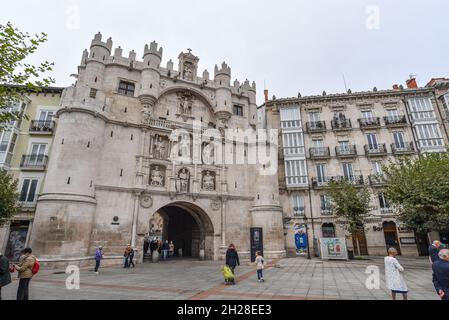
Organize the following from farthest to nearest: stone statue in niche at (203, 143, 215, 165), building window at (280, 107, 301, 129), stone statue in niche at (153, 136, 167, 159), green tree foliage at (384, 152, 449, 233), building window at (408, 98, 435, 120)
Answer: building window at (280, 107, 301, 129)
building window at (408, 98, 435, 120)
stone statue in niche at (203, 143, 215, 165)
stone statue in niche at (153, 136, 167, 159)
green tree foliage at (384, 152, 449, 233)

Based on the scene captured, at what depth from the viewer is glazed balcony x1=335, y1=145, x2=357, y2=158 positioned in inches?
1096

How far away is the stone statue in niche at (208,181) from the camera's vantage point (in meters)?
23.7

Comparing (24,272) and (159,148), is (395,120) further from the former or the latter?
(24,272)

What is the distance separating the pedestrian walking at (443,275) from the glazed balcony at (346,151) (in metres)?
24.4

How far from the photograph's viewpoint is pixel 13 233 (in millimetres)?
18109

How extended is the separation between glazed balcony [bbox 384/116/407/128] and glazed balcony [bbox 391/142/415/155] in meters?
2.41

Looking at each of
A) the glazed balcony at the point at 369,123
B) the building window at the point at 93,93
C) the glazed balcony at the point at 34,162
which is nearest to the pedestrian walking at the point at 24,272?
the glazed balcony at the point at 34,162

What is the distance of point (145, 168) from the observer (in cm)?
2134

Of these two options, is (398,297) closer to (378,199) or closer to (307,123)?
(378,199)

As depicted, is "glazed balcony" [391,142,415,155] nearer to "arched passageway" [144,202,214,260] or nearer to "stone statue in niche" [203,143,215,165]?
"stone statue in niche" [203,143,215,165]

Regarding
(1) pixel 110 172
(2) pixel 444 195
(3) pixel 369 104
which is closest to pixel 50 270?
(1) pixel 110 172

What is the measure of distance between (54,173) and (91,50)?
12350mm

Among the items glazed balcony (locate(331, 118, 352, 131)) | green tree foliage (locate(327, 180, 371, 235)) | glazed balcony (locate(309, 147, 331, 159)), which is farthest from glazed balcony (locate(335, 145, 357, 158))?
green tree foliage (locate(327, 180, 371, 235))

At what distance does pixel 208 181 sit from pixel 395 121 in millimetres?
23743
